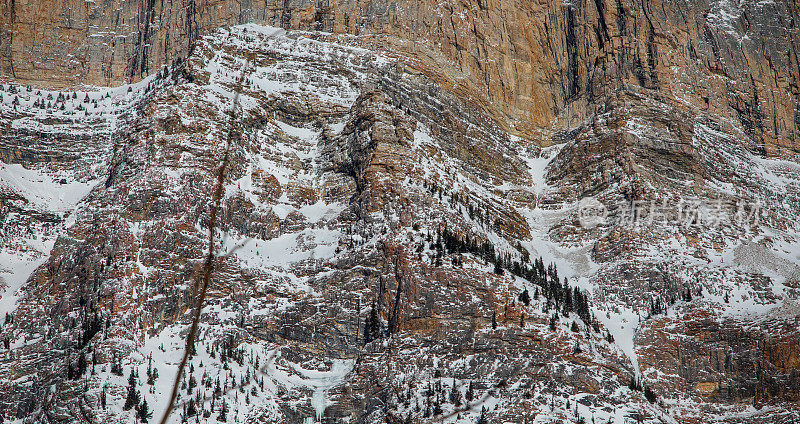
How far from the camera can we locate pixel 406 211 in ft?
379

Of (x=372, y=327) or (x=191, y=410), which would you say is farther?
(x=372, y=327)

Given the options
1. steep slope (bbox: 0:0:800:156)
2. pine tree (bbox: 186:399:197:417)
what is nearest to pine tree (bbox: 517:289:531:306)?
pine tree (bbox: 186:399:197:417)

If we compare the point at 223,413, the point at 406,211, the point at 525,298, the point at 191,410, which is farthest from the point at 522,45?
the point at 191,410

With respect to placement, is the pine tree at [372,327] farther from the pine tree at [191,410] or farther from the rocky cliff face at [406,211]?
the pine tree at [191,410]

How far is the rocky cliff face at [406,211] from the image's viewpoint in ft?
326

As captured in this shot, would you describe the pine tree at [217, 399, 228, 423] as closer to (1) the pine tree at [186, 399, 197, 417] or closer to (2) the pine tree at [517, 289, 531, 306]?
(1) the pine tree at [186, 399, 197, 417]

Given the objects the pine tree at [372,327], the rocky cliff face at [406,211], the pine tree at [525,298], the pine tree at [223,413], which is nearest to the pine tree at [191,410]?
the rocky cliff face at [406,211]

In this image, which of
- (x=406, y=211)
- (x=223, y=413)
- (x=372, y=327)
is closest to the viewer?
(x=223, y=413)

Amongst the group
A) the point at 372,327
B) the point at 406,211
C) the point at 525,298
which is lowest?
the point at 372,327

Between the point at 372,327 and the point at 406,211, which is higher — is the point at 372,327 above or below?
below

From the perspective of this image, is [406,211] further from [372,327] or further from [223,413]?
[223,413]

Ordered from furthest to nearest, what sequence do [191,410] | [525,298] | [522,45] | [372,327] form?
[522,45] < [525,298] < [372,327] < [191,410]

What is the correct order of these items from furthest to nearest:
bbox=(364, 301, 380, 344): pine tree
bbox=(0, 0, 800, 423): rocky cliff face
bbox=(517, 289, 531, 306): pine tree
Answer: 1. bbox=(517, 289, 531, 306): pine tree
2. bbox=(364, 301, 380, 344): pine tree
3. bbox=(0, 0, 800, 423): rocky cliff face

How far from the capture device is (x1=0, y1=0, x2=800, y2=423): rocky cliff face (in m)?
99.3
